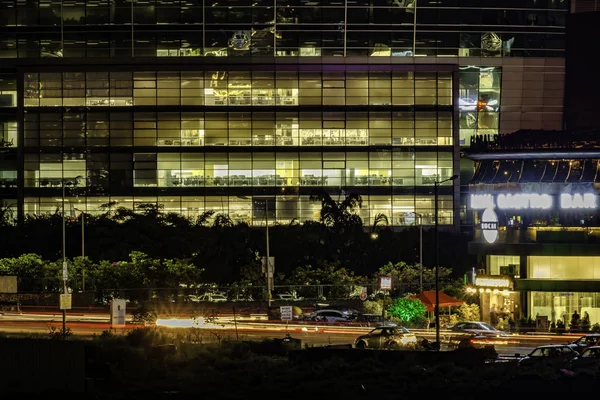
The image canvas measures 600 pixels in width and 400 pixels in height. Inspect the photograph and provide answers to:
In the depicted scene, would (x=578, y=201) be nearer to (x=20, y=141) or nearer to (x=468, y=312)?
(x=468, y=312)

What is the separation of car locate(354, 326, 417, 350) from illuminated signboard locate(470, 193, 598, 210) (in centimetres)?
3110

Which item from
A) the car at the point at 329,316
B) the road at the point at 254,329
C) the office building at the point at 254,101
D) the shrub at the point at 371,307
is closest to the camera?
the road at the point at 254,329

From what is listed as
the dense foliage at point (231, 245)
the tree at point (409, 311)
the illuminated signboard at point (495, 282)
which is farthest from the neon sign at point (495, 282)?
the tree at point (409, 311)

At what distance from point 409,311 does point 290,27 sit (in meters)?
56.5

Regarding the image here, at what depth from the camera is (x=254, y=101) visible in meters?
140

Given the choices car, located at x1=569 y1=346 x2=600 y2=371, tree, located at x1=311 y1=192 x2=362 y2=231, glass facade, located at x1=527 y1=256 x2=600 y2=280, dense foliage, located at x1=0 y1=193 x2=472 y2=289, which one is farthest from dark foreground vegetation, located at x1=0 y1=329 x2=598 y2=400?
tree, located at x1=311 y1=192 x2=362 y2=231

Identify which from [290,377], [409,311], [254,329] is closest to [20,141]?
[409,311]

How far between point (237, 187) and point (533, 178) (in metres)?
42.9

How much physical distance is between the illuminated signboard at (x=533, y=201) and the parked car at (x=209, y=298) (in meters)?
22.6

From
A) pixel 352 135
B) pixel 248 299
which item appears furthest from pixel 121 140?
pixel 248 299

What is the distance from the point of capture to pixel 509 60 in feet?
466

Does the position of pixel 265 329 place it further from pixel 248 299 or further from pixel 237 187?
pixel 237 187

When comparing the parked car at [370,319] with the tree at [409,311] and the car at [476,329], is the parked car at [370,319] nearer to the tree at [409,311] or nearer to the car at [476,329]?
the tree at [409,311]

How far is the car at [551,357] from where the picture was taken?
56.6 meters
